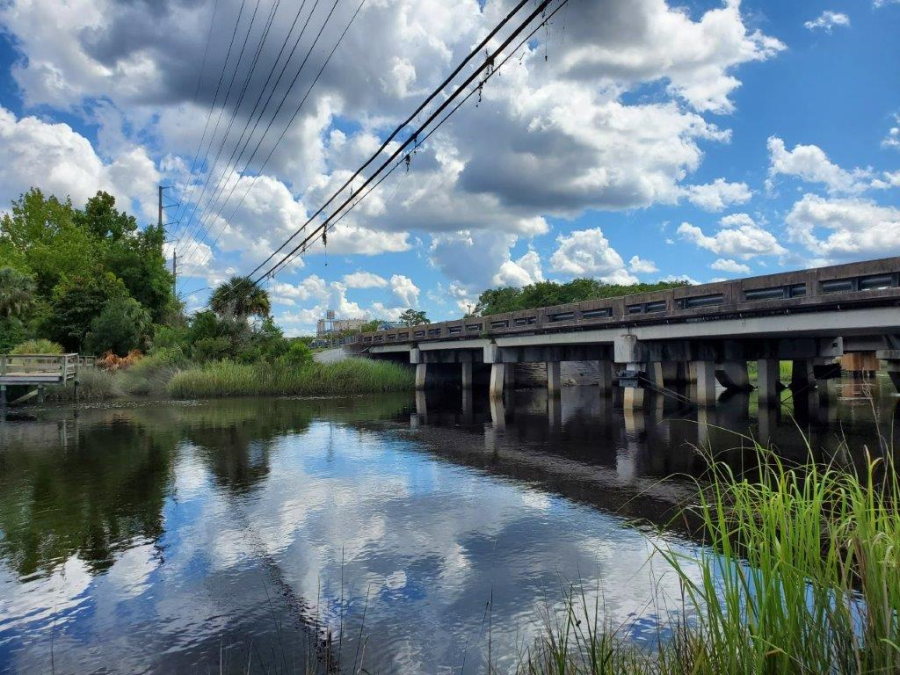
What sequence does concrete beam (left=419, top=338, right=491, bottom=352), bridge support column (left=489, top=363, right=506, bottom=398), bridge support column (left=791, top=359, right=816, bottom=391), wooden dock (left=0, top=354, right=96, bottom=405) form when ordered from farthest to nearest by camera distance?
concrete beam (left=419, top=338, right=491, bottom=352) → bridge support column (left=489, top=363, right=506, bottom=398) → bridge support column (left=791, top=359, right=816, bottom=391) → wooden dock (left=0, top=354, right=96, bottom=405)

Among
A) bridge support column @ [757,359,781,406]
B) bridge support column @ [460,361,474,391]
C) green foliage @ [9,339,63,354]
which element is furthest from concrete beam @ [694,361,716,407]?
green foliage @ [9,339,63,354]

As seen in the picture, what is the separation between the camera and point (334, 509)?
9.18m

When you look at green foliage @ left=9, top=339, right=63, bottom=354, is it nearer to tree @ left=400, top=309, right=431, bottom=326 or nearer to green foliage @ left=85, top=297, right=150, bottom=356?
green foliage @ left=85, top=297, right=150, bottom=356

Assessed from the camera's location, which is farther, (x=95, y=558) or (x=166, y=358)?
(x=166, y=358)

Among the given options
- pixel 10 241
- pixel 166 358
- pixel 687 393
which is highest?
pixel 10 241

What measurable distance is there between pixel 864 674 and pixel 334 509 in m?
7.65

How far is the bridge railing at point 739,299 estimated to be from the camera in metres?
14.9

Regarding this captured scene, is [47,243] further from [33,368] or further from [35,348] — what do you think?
[33,368]

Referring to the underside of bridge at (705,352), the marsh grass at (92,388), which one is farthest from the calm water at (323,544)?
the marsh grass at (92,388)

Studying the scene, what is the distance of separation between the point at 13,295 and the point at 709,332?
46.0 meters

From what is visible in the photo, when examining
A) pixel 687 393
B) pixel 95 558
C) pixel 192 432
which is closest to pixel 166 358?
pixel 192 432

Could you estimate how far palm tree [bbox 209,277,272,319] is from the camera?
1779 inches

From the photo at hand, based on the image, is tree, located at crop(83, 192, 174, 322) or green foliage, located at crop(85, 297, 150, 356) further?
tree, located at crop(83, 192, 174, 322)

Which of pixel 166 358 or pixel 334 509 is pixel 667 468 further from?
pixel 166 358
